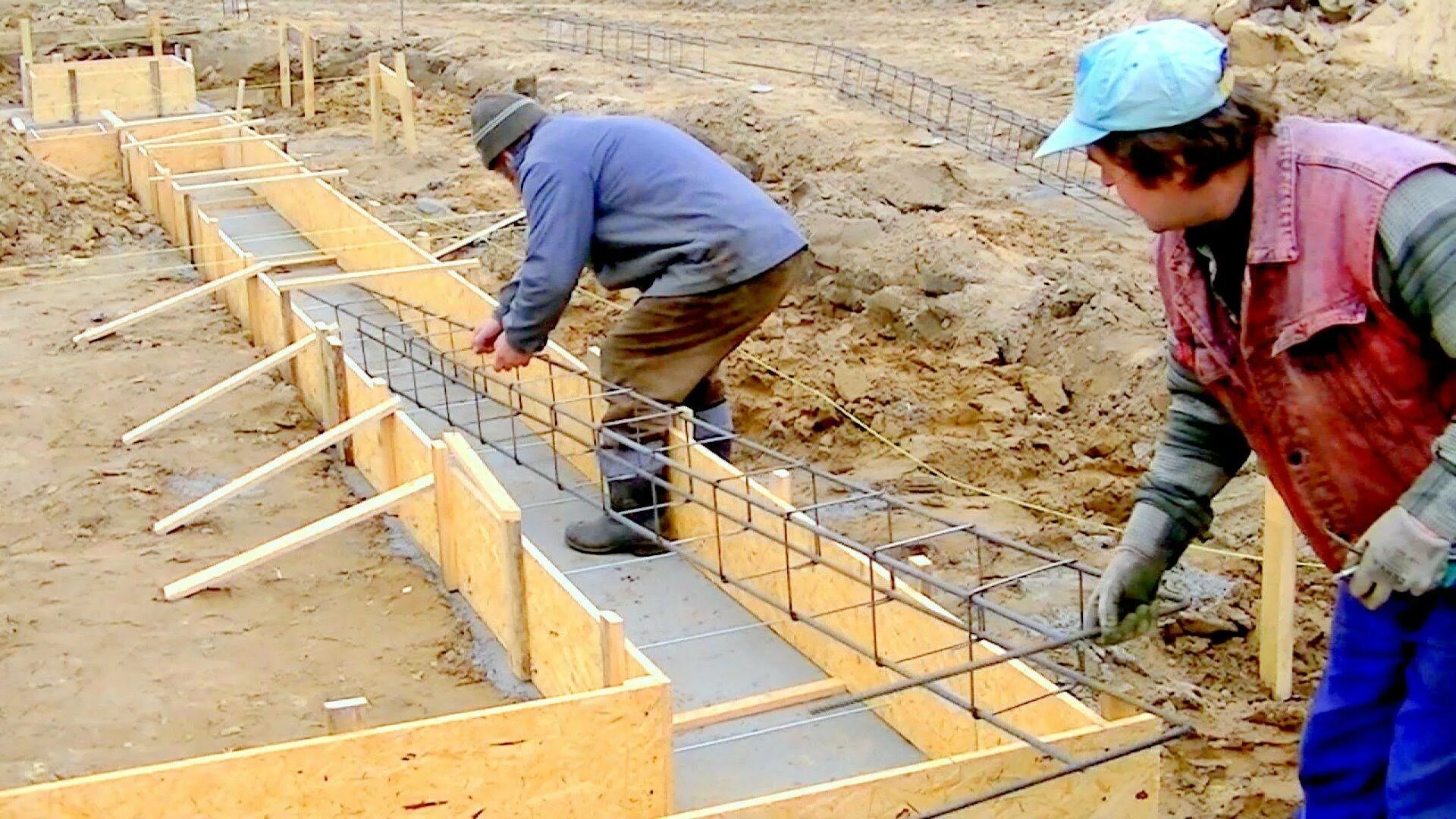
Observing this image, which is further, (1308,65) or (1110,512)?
(1308,65)

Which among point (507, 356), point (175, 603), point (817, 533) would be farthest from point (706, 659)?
point (175, 603)

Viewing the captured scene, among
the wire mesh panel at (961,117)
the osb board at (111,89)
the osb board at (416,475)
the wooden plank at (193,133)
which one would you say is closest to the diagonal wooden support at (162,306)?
the osb board at (416,475)

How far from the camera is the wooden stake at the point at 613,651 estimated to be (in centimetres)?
409

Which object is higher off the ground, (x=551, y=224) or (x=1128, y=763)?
(x=551, y=224)

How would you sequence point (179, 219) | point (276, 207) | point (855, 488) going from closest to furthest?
point (855, 488), point (179, 219), point (276, 207)

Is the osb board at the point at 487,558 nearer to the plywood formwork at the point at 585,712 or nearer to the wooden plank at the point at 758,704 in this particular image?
the plywood formwork at the point at 585,712

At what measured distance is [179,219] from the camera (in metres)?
10.4

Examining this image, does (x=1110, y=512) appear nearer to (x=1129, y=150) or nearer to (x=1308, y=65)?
(x=1129, y=150)

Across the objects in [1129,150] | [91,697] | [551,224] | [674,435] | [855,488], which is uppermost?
[1129,150]

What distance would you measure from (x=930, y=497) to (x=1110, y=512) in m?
0.69

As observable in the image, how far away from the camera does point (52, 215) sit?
11.0 meters

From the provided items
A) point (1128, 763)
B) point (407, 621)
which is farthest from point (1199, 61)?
point (407, 621)

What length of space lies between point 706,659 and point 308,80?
473 inches

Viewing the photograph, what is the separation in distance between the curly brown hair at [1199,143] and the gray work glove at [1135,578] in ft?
2.32
